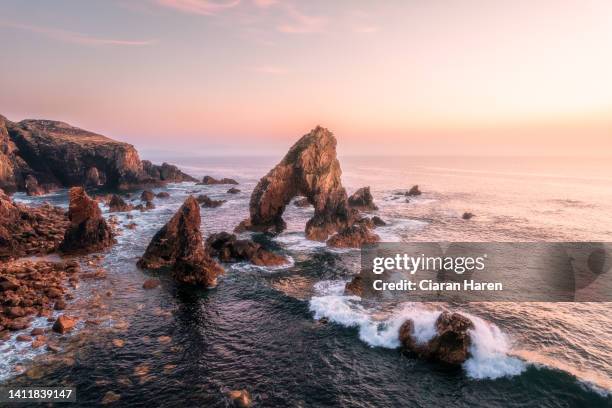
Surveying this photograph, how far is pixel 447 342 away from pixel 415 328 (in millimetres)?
2738

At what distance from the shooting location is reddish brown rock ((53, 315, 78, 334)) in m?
25.9

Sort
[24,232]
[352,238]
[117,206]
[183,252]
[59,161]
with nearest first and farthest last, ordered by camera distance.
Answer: [183,252]
[24,232]
[352,238]
[117,206]
[59,161]

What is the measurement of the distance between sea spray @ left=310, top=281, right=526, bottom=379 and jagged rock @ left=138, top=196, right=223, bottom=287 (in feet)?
44.5

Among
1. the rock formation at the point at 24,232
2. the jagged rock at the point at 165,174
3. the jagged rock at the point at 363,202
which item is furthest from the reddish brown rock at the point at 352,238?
the jagged rock at the point at 165,174

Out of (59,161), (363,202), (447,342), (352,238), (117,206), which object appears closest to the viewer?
(447,342)

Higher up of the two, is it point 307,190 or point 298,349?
point 307,190

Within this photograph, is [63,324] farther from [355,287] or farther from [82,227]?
[355,287]

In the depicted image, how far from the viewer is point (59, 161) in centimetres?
10456

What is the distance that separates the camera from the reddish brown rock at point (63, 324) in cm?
2592

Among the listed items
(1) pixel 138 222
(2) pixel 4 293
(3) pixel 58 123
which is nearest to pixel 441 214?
(1) pixel 138 222

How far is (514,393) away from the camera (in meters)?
20.4

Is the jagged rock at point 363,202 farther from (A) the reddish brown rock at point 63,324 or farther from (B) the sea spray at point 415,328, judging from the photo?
(A) the reddish brown rock at point 63,324

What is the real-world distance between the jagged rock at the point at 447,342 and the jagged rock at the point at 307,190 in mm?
31566

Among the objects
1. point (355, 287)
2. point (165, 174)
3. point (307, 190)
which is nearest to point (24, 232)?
point (307, 190)
